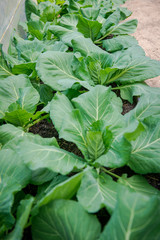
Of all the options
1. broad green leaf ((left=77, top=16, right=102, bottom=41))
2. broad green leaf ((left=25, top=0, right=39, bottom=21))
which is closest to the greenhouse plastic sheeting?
broad green leaf ((left=25, top=0, right=39, bottom=21))

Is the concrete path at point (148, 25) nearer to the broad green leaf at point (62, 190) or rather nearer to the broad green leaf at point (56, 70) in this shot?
the broad green leaf at point (56, 70)

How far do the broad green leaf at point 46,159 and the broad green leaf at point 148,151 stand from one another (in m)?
0.29

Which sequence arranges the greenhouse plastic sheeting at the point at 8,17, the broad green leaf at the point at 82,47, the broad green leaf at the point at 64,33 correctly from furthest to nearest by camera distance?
the greenhouse plastic sheeting at the point at 8,17, the broad green leaf at the point at 64,33, the broad green leaf at the point at 82,47

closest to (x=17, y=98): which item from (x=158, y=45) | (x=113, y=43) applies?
(x=113, y=43)

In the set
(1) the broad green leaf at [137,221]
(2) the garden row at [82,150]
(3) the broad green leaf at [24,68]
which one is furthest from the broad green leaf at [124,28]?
(1) the broad green leaf at [137,221]

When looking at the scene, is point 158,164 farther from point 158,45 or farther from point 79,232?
point 158,45

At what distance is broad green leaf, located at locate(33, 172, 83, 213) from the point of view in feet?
2.20

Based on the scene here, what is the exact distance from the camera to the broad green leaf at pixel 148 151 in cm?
93

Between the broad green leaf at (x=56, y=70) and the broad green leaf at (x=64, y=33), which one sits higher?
the broad green leaf at (x=64, y=33)

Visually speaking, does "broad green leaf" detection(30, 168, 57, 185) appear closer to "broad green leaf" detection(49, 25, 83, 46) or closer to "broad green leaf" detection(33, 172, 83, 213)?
"broad green leaf" detection(33, 172, 83, 213)

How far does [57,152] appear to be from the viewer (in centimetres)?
90

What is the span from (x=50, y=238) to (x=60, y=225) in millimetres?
60

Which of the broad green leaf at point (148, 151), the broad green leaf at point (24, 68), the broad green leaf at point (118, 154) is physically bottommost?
the broad green leaf at point (148, 151)

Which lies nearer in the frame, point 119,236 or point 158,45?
point 119,236
